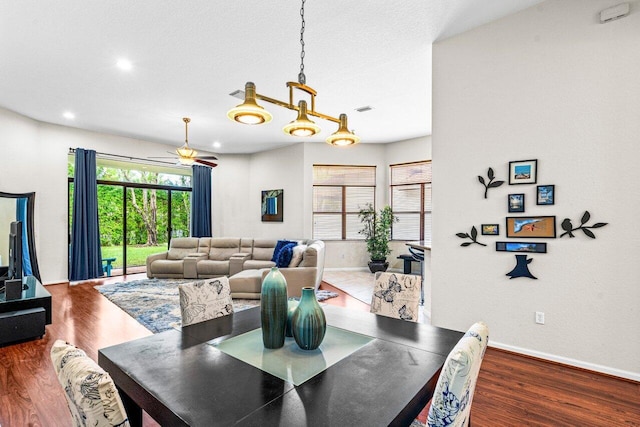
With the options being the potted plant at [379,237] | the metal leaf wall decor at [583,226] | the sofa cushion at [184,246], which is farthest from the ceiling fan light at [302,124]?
the sofa cushion at [184,246]

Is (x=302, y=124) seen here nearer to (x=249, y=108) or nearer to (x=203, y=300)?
(x=249, y=108)

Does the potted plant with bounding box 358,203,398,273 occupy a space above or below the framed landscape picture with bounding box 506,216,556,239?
below

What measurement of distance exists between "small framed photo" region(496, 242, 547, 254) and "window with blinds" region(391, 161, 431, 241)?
13.5 feet

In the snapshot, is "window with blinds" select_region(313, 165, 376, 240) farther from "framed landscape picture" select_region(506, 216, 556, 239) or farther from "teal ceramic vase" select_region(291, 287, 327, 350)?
"teal ceramic vase" select_region(291, 287, 327, 350)

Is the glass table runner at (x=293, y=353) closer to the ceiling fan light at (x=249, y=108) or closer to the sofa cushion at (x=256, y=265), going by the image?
the ceiling fan light at (x=249, y=108)

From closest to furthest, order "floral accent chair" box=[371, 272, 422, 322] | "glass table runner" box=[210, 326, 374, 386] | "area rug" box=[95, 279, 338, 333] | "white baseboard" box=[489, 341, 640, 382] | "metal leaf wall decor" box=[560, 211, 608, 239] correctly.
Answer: "glass table runner" box=[210, 326, 374, 386] < "floral accent chair" box=[371, 272, 422, 322] < "white baseboard" box=[489, 341, 640, 382] < "metal leaf wall decor" box=[560, 211, 608, 239] < "area rug" box=[95, 279, 338, 333]

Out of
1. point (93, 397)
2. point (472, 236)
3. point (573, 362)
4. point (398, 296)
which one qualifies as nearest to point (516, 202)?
point (472, 236)

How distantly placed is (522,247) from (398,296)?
56.6 inches

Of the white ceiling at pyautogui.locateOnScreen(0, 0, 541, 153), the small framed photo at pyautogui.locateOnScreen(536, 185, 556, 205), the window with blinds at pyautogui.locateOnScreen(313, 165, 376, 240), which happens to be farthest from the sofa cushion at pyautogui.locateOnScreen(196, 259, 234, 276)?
the small framed photo at pyautogui.locateOnScreen(536, 185, 556, 205)

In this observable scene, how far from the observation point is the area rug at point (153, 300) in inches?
159

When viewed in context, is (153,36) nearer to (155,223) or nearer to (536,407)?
(536,407)

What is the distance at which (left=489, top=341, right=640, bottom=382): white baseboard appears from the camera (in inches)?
98.6

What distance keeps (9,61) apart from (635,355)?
6666 millimetres

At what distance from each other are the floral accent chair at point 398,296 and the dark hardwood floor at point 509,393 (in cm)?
75
